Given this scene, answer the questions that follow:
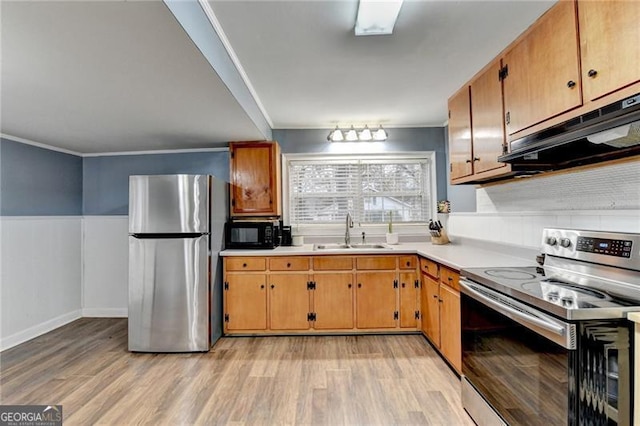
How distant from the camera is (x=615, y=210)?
1.66 metres

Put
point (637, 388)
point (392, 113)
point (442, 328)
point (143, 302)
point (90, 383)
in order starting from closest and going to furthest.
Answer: point (637, 388) → point (90, 383) → point (442, 328) → point (143, 302) → point (392, 113)

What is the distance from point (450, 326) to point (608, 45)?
76.2 inches

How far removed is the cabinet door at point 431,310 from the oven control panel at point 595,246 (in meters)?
1.02

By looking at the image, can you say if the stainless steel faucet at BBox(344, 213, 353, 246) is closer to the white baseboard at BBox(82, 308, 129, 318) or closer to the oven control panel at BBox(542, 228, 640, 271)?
the oven control panel at BBox(542, 228, 640, 271)

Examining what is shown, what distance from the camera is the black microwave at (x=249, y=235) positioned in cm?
332

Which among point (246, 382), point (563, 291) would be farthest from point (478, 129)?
point (246, 382)

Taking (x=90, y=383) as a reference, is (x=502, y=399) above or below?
above

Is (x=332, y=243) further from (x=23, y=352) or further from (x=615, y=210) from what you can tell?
(x=23, y=352)

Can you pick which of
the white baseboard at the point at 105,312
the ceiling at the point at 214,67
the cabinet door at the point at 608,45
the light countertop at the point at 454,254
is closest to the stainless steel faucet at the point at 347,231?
the light countertop at the point at 454,254

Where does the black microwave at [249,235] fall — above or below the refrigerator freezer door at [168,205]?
below

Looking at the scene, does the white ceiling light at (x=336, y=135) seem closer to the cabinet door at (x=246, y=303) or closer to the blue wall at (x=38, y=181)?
the cabinet door at (x=246, y=303)

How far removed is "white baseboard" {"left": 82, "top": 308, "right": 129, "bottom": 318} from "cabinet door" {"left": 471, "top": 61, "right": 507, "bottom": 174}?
432 centimetres

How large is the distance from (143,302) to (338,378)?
6.31 feet

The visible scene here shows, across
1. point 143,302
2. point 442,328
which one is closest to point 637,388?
point 442,328
